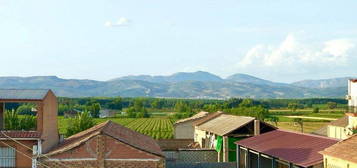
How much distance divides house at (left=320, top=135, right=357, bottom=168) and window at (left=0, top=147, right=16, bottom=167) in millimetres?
14206

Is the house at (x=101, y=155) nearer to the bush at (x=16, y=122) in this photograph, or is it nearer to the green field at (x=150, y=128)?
the bush at (x=16, y=122)

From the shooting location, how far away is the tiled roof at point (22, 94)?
75.1 feet

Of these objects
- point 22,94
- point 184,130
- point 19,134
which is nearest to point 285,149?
point 19,134

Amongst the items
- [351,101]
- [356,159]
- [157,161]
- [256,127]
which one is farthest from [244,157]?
[356,159]

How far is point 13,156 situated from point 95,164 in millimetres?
4139

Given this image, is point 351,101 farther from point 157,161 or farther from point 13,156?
point 13,156

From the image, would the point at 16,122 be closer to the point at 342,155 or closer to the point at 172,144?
the point at 172,144

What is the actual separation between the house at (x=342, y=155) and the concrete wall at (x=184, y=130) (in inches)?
1416

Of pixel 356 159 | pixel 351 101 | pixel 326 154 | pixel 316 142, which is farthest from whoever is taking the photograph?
pixel 351 101

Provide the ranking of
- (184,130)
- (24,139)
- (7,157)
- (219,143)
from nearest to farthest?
1. (24,139)
2. (7,157)
3. (219,143)
4. (184,130)

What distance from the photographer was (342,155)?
19797mm

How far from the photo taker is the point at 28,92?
77.7 ft

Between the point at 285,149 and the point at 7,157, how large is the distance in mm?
13930

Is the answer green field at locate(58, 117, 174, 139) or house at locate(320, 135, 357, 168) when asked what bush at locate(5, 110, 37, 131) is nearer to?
house at locate(320, 135, 357, 168)
